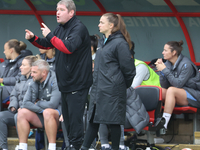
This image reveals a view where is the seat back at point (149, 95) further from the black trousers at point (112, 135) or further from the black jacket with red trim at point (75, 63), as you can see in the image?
the black jacket with red trim at point (75, 63)

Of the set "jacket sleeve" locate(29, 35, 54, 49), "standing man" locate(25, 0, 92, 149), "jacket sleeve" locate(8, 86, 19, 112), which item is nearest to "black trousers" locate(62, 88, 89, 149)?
"standing man" locate(25, 0, 92, 149)

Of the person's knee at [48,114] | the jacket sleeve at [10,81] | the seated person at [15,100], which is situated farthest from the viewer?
the jacket sleeve at [10,81]

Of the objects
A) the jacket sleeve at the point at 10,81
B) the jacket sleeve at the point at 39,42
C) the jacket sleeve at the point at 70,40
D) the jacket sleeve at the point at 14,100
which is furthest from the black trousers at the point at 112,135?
the jacket sleeve at the point at 10,81

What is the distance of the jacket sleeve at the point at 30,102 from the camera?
5207 mm

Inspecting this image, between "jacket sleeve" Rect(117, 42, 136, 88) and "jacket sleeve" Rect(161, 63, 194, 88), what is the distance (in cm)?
172

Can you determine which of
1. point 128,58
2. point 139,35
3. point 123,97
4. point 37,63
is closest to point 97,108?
point 123,97

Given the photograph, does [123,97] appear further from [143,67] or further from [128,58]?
[143,67]

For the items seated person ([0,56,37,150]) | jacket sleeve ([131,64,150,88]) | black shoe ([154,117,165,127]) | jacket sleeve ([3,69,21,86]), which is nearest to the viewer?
black shoe ([154,117,165,127])

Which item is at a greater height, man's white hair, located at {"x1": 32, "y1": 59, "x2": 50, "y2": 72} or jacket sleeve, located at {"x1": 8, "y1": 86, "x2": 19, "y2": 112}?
man's white hair, located at {"x1": 32, "y1": 59, "x2": 50, "y2": 72}

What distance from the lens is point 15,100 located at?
19.1 feet

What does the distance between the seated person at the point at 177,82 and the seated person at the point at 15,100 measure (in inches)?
82.0

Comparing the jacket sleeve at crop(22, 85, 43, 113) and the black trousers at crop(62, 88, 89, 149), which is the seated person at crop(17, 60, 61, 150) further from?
the black trousers at crop(62, 88, 89, 149)

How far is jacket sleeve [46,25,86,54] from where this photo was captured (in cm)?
371

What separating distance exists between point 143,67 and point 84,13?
333 centimetres
